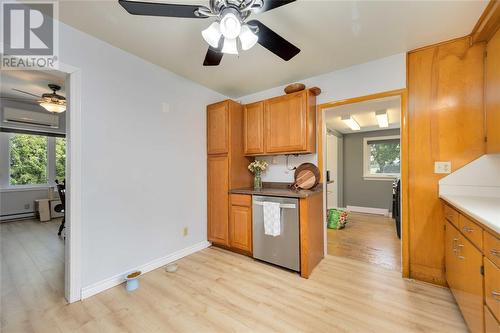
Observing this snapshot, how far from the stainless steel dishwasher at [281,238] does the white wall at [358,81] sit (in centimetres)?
77

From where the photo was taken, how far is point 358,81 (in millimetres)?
2459

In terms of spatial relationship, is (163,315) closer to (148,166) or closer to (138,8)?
(148,166)

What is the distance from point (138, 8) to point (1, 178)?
6.02 meters

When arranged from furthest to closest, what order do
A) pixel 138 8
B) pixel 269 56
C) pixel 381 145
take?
pixel 381 145, pixel 269 56, pixel 138 8

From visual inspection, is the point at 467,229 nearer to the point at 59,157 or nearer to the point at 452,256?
the point at 452,256

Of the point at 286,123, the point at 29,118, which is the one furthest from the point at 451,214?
the point at 29,118

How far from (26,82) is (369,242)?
6.16 m

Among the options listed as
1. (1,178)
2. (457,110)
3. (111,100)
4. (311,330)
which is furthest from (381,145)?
(1,178)

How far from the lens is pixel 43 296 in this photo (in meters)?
Answer: 1.85

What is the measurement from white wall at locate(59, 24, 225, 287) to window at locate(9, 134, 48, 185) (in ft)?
15.4

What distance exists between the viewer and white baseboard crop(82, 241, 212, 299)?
74.0 inches

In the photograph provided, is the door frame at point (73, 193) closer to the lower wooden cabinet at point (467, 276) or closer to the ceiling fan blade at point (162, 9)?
the ceiling fan blade at point (162, 9)

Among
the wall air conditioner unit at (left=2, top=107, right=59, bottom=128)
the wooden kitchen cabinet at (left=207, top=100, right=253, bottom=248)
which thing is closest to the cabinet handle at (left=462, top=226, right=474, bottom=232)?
the wooden kitchen cabinet at (left=207, top=100, right=253, bottom=248)

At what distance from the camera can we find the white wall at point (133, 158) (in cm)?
190
